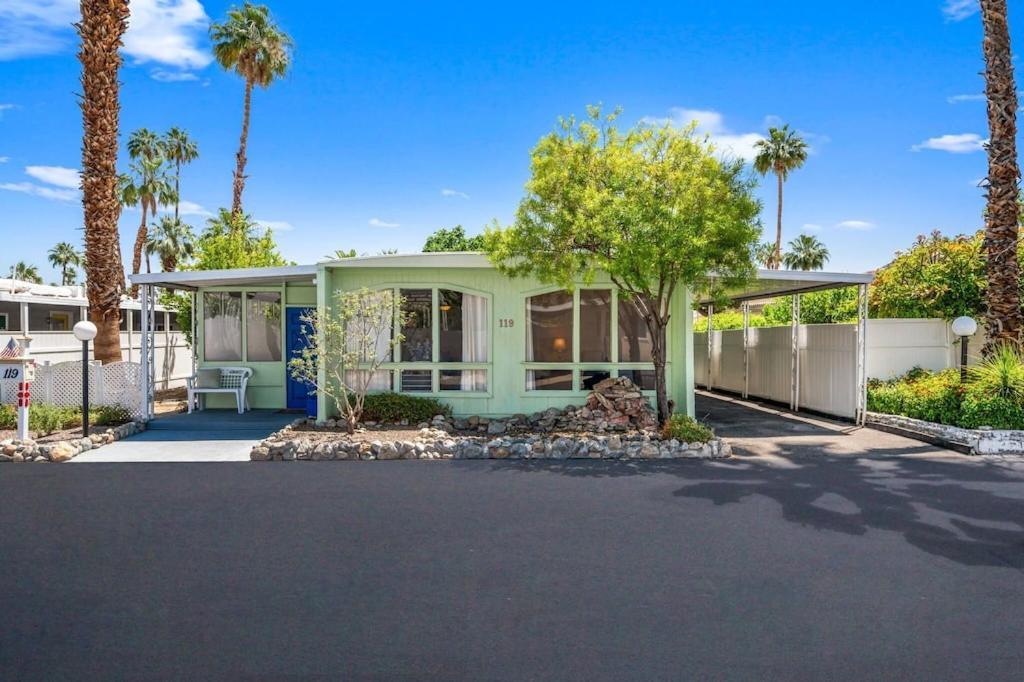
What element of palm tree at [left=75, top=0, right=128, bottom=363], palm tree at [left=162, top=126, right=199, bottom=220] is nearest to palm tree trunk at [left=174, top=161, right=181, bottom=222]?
palm tree at [left=162, top=126, right=199, bottom=220]

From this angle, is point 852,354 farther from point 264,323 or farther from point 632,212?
point 264,323

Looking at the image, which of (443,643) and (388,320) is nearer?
(443,643)

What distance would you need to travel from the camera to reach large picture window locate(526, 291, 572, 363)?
443 inches

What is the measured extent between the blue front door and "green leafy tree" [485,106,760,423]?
479 cm

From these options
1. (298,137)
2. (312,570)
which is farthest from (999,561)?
(298,137)

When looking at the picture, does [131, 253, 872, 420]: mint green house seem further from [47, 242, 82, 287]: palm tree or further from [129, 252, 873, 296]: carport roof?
[47, 242, 82, 287]: palm tree

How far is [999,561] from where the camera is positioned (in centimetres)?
479

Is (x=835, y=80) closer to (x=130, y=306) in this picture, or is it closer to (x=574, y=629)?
(x=574, y=629)

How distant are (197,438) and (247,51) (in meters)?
16.7

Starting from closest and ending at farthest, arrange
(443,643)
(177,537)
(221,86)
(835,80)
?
(443,643) < (177,537) < (835,80) < (221,86)

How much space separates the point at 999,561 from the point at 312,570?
4.79 m

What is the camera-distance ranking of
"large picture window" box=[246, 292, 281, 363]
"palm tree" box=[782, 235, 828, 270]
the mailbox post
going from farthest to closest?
"palm tree" box=[782, 235, 828, 270], "large picture window" box=[246, 292, 281, 363], the mailbox post

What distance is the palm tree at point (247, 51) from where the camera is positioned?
21938 mm

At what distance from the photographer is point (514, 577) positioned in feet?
14.8
